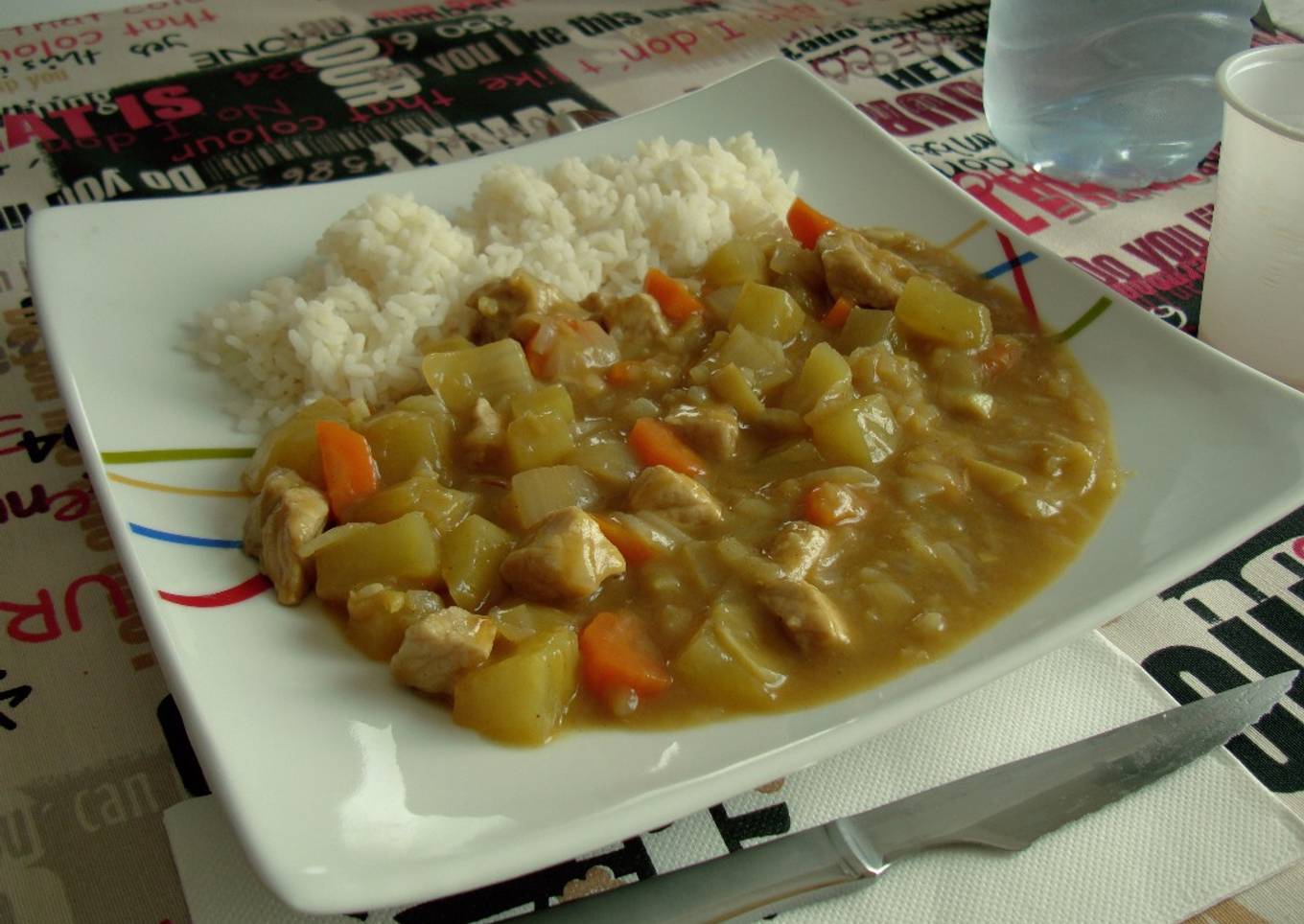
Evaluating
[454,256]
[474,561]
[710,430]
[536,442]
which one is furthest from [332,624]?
[454,256]

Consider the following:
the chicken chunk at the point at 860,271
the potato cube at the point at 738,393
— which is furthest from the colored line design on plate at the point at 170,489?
the chicken chunk at the point at 860,271

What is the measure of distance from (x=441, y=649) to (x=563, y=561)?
0.28 m

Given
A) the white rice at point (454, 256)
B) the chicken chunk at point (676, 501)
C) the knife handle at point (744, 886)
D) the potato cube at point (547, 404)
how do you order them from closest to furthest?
the knife handle at point (744, 886) → the chicken chunk at point (676, 501) → the potato cube at point (547, 404) → the white rice at point (454, 256)

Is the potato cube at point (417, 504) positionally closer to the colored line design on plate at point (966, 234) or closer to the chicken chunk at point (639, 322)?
the chicken chunk at point (639, 322)

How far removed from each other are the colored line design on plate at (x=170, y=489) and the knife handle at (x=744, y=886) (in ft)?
3.85

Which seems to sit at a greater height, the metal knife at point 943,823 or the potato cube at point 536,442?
the potato cube at point 536,442

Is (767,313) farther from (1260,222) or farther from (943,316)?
(1260,222)

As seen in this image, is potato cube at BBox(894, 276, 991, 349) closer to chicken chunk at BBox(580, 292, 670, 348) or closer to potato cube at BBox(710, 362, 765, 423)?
potato cube at BBox(710, 362, 765, 423)

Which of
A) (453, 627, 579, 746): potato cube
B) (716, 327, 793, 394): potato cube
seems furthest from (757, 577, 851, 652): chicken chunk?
(716, 327, 793, 394): potato cube

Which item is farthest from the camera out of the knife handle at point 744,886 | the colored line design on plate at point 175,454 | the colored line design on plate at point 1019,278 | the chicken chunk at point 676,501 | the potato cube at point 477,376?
the colored line design on plate at point 1019,278

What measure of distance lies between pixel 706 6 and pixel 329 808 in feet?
13.9

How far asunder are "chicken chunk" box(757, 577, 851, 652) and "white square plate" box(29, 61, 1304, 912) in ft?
0.41

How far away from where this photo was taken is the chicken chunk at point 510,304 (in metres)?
2.77

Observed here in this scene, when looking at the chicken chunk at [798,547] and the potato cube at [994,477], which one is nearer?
the chicken chunk at [798,547]
